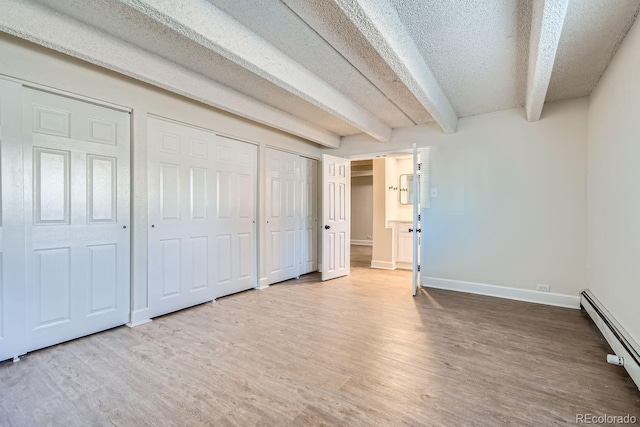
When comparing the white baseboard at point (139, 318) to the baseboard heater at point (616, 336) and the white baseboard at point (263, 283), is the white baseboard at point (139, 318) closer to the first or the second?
the white baseboard at point (263, 283)

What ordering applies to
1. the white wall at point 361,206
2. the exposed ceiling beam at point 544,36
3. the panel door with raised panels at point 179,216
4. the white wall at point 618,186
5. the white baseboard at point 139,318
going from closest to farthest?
the exposed ceiling beam at point 544,36 < the white wall at point 618,186 < the white baseboard at point 139,318 < the panel door with raised panels at point 179,216 < the white wall at point 361,206

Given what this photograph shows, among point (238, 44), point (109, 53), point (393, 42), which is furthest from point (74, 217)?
point (393, 42)

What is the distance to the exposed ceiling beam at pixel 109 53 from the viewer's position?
191cm

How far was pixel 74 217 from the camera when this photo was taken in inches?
102

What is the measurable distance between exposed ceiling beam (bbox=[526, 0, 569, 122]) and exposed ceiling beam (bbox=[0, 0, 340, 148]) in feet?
8.89

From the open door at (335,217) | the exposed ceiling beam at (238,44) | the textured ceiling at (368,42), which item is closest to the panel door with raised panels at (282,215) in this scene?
the open door at (335,217)

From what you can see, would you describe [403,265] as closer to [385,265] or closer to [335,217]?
[385,265]

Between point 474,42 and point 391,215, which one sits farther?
point 391,215

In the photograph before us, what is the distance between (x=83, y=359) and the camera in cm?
227

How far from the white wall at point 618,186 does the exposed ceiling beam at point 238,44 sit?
241 cm

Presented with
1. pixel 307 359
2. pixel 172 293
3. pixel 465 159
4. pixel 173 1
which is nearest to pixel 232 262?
pixel 172 293

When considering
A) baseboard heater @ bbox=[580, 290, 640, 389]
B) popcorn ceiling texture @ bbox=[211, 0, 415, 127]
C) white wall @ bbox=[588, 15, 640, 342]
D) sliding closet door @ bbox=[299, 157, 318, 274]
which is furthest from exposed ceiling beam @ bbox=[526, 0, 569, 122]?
sliding closet door @ bbox=[299, 157, 318, 274]

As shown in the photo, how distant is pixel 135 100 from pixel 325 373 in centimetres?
301

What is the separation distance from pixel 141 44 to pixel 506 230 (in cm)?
451
